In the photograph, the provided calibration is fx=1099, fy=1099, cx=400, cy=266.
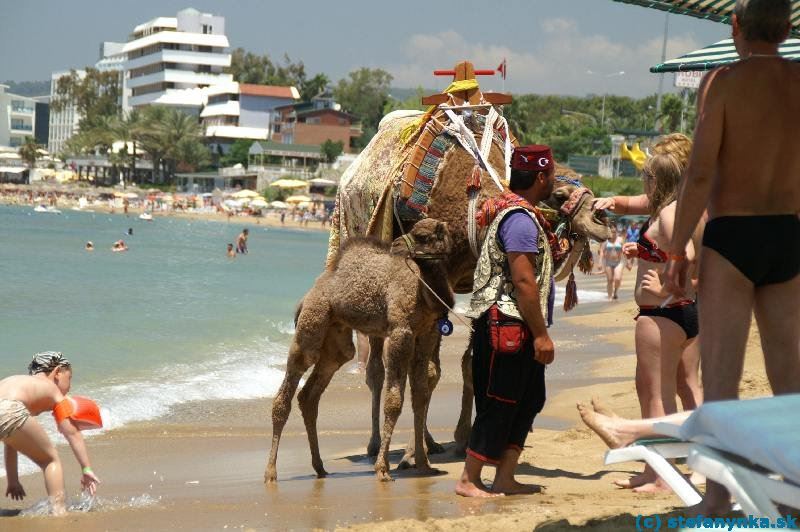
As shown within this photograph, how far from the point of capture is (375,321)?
7578 millimetres

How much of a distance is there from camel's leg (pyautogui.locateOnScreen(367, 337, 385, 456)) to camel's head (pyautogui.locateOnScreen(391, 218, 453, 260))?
1.44 metres

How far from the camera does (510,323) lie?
6.22 metres

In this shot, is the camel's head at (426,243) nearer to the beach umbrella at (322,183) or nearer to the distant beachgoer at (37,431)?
the distant beachgoer at (37,431)

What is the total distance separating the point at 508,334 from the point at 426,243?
1.44 m

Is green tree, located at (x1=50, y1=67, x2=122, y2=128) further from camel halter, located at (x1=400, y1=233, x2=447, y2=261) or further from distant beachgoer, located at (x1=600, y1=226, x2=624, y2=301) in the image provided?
camel halter, located at (x1=400, y1=233, x2=447, y2=261)

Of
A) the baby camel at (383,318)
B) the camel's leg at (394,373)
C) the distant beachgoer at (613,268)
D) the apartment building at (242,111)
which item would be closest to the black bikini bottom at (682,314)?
the baby camel at (383,318)

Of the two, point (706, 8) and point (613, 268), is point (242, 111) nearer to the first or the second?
point (613, 268)

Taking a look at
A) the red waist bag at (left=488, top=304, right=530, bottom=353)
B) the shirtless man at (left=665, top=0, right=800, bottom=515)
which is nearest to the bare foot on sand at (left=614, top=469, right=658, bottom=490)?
the red waist bag at (left=488, top=304, right=530, bottom=353)

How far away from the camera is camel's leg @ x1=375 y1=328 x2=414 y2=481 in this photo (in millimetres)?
7359

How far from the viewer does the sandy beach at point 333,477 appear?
589 centimetres

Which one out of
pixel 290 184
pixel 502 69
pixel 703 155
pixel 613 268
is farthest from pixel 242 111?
pixel 703 155

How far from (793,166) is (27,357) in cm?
1505

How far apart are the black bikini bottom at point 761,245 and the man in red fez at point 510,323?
177 centimetres

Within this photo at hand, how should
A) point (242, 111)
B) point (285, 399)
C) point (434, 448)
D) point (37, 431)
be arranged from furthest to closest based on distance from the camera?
point (242, 111)
point (434, 448)
point (285, 399)
point (37, 431)
